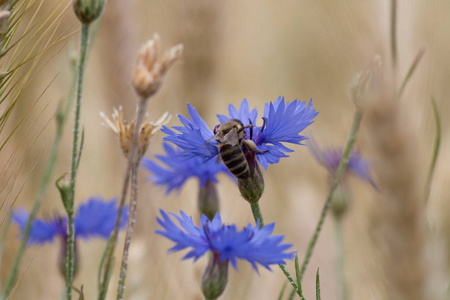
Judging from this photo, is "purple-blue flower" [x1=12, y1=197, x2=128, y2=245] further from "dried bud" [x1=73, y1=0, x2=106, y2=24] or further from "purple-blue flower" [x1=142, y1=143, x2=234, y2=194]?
"dried bud" [x1=73, y1=0, x2=106, y2=24]

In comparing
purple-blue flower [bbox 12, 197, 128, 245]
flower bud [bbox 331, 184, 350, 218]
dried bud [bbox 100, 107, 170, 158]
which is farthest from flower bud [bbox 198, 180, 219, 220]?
flower bud [bbox 331, 184, 350, 218]

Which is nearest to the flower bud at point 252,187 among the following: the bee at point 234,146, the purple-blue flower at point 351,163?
the bee at point 234,146

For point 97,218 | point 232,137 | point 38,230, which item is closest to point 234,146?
point 232,137

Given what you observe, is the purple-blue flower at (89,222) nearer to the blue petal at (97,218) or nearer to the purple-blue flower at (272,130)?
the blue petal at (97,218)

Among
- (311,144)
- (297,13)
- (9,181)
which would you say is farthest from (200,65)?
(297,13)

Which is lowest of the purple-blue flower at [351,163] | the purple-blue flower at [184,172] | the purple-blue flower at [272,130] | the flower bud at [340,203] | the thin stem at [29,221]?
the thin stem at [29,221]

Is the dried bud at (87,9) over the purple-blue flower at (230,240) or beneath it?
over

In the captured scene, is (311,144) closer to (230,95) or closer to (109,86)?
(109,86)
